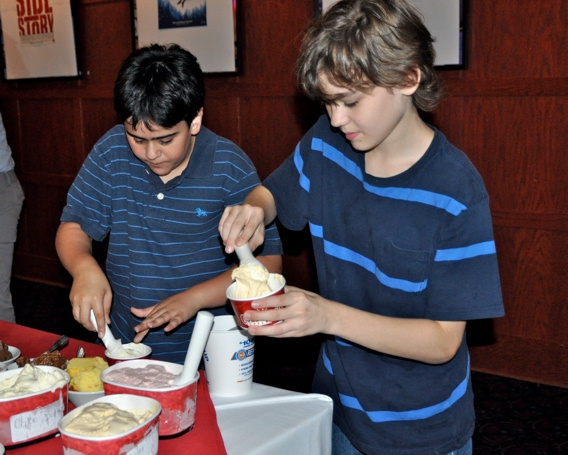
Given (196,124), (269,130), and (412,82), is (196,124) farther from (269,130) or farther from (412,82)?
(269,130)

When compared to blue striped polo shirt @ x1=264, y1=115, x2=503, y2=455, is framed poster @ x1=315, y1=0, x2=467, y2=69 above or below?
above

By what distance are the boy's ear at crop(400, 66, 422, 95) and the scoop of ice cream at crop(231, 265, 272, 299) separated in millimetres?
478

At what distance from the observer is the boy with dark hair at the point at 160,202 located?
6.03ft

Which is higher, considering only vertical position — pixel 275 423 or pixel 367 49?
pixel 367 49

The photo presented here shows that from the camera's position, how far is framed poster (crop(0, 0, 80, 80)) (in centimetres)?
546

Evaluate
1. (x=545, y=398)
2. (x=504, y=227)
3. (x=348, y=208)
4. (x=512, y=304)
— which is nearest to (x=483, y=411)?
(x=545, y=398)

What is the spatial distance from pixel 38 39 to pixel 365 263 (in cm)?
496

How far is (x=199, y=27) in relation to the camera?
4.59 metres

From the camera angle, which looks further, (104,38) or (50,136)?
(50,136)

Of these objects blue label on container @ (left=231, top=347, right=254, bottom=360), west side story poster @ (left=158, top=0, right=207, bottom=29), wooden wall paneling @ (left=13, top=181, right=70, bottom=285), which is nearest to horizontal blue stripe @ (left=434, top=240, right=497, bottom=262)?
blue label on container @ (left=231, top=347, right=254, bottom=360)

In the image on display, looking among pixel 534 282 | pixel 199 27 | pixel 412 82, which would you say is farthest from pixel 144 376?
pixel 199 27

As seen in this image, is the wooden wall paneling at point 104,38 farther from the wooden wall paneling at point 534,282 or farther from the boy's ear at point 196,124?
the boy's ear at point 196,124

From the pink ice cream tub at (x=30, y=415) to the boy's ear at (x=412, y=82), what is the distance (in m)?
0.91

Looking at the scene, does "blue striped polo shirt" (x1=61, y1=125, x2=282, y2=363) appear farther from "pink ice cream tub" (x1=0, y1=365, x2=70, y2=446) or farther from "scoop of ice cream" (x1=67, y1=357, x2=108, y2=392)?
"pink ice cream tub" (x1=0, y1=365, x2=70, y2=446)
